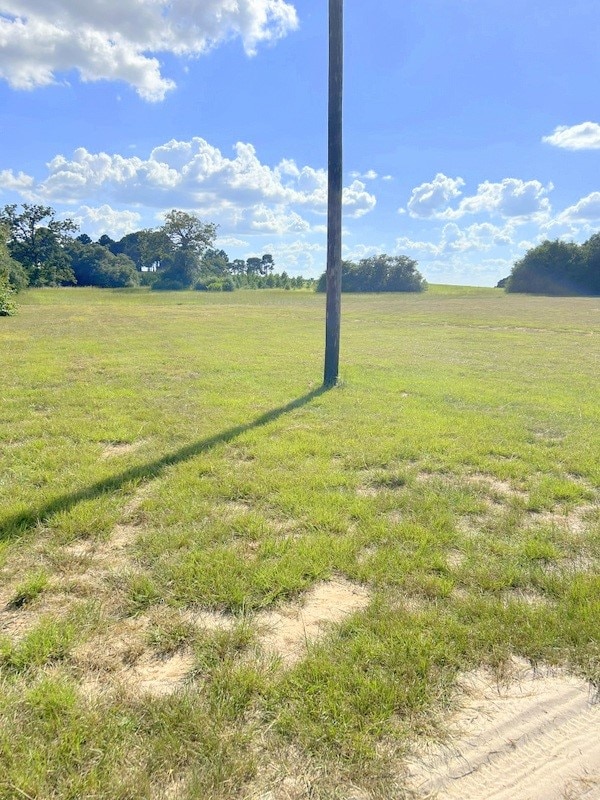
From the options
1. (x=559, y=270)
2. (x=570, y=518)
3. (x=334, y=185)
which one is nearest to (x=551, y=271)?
(x=559, y=270)

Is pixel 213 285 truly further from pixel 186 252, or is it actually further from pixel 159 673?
pixel 159 673

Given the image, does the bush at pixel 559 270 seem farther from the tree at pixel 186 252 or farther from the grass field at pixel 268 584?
the grass field at pixel 268 584

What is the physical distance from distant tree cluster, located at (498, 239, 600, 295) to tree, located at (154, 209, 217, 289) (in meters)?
46.9

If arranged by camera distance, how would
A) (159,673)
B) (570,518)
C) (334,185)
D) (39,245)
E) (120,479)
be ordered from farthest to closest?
(39,245), (334,185), (120,479), (570,518), (159,673)

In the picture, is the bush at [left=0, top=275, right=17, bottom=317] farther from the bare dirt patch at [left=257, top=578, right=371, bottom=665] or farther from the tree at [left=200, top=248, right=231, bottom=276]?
the tree at [left=200, top=248, right=231, bottom=276]

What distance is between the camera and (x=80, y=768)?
5.02 ft

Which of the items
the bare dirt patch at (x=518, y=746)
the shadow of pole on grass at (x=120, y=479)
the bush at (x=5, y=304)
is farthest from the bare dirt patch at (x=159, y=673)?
the bush at (x=5, y=304)

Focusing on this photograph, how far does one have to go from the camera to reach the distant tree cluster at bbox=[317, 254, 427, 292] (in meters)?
73.3

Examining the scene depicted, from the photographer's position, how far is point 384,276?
7419 cm

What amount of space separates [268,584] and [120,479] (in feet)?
6.37

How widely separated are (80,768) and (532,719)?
1.64 metres

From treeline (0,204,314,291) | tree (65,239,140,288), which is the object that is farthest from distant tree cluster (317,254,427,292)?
tree (65,239,140,288)

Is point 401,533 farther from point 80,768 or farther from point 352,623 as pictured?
point 80,768

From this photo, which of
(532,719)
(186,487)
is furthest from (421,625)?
(186,487)
